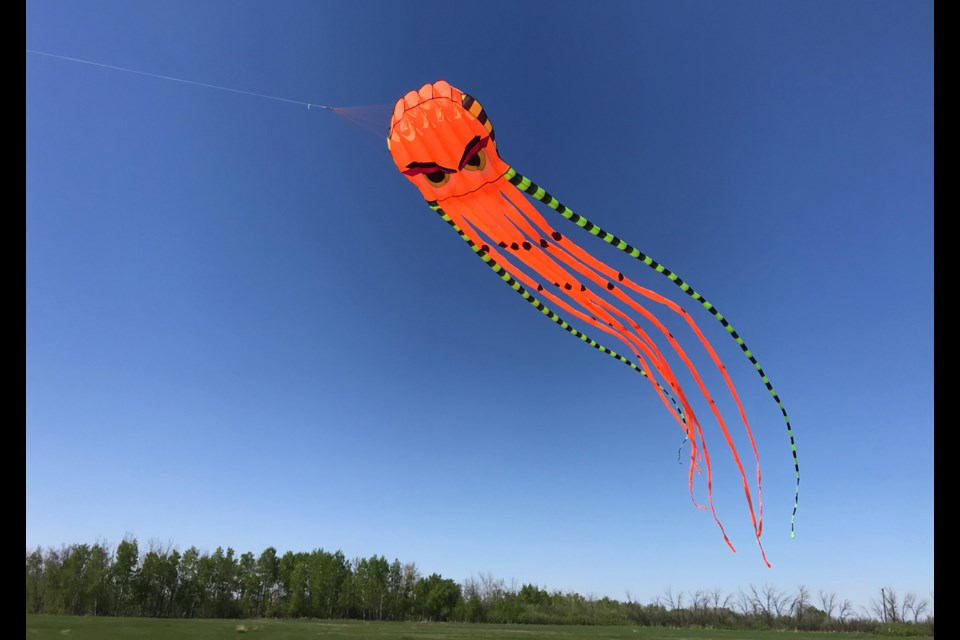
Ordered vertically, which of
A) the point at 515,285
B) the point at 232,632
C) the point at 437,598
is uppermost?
the point at 515,285

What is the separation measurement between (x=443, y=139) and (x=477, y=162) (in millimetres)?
607

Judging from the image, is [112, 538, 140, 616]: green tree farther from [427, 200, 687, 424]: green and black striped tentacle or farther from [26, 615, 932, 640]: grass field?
[427, 200, 687, 424]: green and black striped tentacle

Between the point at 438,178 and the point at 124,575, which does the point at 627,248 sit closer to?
the point at 438,178

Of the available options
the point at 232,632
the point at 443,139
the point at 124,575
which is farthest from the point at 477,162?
the point at 124,575

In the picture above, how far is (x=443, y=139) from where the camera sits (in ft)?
22.2

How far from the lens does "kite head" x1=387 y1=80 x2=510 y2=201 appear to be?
6.67m

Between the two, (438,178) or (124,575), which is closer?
(438,178)

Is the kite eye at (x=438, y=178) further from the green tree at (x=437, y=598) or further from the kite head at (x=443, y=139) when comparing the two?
the green tree at (x=437, y=598)

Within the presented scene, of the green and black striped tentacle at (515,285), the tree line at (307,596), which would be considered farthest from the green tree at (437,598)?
the green and black striped tentacle at (515,285)
